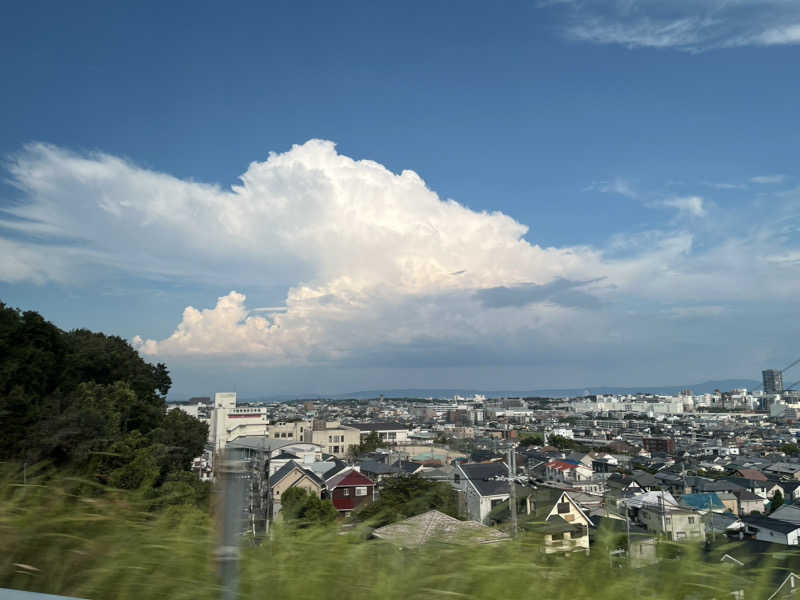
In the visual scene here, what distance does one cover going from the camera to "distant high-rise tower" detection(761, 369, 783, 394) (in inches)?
3969

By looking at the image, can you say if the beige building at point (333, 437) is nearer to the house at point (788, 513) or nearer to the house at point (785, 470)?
the house at point (785, 470)

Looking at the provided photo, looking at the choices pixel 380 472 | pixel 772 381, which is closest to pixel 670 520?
pixel 380 472

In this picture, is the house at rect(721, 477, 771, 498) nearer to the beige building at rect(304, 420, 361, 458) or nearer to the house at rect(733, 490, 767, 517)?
the house at rect(733, 490, 767, 517)

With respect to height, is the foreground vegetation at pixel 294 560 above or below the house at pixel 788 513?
A: above

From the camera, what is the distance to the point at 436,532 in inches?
89.4

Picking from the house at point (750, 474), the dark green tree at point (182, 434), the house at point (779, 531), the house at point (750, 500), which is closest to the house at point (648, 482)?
the house at point (779, 531)

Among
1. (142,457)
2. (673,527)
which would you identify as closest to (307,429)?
(142,457)

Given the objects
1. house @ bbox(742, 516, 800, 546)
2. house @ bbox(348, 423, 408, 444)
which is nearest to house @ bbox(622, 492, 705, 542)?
house @ bbox(742, 516, 800, 546)

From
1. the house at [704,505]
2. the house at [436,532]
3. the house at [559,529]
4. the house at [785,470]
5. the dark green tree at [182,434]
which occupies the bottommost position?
the house at [785,470]

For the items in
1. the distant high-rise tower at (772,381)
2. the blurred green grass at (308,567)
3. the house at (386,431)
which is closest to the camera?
the blurred green grass at (308,567)

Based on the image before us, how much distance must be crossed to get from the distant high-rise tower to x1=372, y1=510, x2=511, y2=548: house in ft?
385

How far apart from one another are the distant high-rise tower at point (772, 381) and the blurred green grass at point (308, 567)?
11735 cm

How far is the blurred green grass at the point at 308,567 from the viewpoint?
1.83m

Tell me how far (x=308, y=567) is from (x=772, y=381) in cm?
12567
